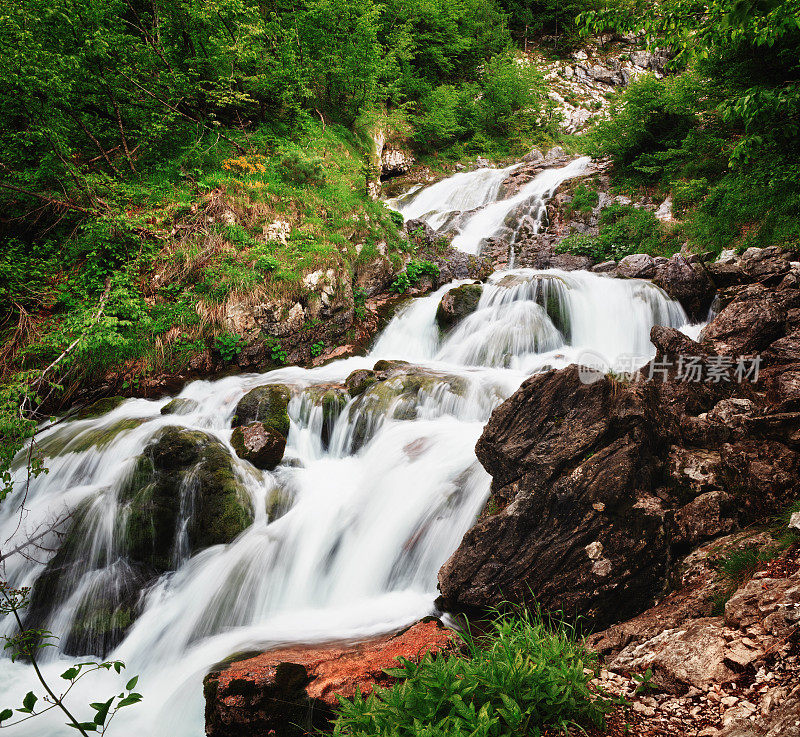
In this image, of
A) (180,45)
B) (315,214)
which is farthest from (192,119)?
(315,214)

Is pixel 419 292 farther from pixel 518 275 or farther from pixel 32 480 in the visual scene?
pixel 32 480

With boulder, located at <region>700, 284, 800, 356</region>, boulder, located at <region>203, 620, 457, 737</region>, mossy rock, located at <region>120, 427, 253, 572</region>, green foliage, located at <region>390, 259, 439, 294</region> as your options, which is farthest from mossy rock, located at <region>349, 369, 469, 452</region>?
green foliage, located at <region>390, 259, 439, 294</region>

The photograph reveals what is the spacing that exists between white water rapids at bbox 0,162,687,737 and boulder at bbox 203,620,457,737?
2.52 feet

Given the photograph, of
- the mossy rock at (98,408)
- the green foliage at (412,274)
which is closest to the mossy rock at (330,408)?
the mossy rock at (98,408)

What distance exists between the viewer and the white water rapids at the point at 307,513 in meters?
4.40

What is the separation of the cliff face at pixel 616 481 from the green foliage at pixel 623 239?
24.7 feet

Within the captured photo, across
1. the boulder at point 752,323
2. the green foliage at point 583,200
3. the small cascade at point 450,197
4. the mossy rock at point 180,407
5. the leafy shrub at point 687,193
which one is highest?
the small cascade at point 450,197

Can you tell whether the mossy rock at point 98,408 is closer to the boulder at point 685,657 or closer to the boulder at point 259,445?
the boulder at point 259,445

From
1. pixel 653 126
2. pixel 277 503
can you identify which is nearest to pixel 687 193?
pixel 653 126

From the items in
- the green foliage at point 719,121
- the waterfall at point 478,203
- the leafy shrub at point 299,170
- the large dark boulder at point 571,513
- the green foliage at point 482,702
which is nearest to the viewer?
the green foliage at point 482,702

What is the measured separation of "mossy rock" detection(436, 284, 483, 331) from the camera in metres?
10.1

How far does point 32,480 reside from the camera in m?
6.32

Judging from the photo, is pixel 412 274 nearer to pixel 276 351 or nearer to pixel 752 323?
pixel 276 351

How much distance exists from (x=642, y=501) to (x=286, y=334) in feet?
25.5
